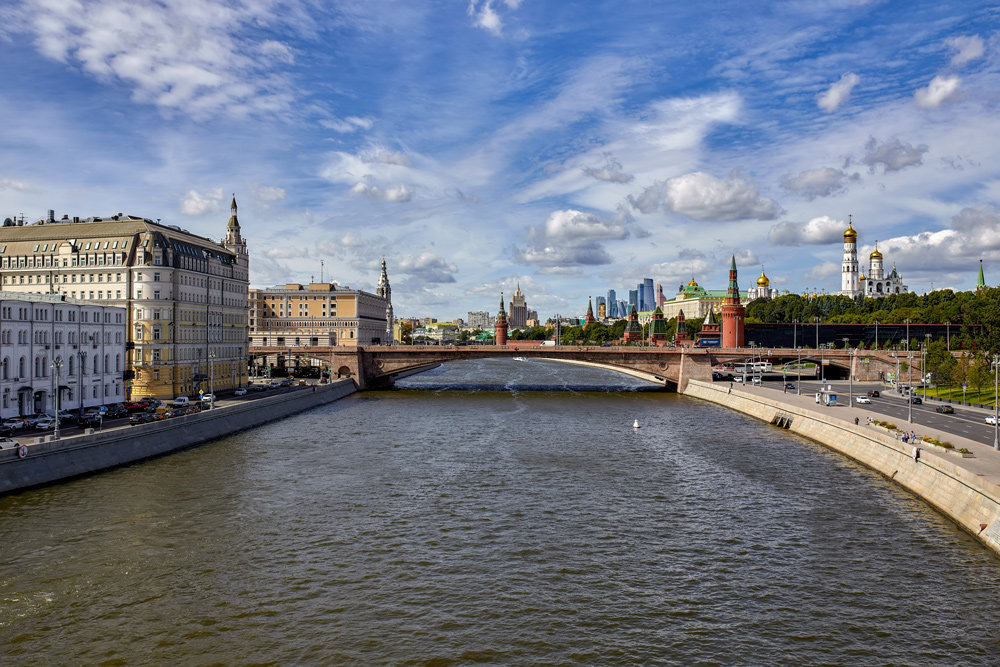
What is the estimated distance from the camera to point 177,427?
52.0 metres

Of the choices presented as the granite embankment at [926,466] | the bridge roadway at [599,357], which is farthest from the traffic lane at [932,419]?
the bridge roadway at [599,357]

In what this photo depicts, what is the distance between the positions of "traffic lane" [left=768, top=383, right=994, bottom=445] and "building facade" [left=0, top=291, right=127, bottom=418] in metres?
57.9

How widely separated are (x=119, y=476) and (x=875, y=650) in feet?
127

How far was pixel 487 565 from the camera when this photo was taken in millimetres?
27516

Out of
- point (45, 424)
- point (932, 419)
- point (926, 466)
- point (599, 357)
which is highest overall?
point (599, 357)

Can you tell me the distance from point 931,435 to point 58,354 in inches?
2453

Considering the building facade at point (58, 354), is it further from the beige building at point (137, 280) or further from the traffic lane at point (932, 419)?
the traffic lane at point (932, 419)

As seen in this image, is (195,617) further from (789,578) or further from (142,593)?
(789,578)

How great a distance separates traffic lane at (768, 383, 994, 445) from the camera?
48.4 meters

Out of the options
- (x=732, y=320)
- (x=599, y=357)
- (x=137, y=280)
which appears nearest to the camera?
(x=137, y=280)

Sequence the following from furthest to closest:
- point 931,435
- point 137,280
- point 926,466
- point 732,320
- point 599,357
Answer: point 732,320 → point 599,357 → point 137,280 → point 931,435 → point 926,466

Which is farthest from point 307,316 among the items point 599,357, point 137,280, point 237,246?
point 137,280

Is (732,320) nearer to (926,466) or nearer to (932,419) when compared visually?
(932,419)

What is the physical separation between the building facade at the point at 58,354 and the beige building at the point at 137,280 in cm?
411
